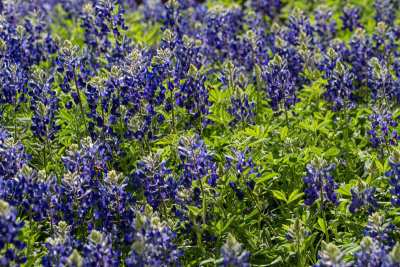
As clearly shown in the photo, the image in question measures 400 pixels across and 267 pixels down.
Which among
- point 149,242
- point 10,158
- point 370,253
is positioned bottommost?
point 370,253

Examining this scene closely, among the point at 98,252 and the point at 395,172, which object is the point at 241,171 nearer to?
the point at 395,172

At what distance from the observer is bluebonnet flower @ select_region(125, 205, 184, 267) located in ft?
11.7

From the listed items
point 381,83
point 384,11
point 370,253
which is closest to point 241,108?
point 381,83

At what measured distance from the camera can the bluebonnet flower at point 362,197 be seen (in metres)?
4.21

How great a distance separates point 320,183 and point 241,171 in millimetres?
641

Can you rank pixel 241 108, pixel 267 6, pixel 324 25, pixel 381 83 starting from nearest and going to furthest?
pixel 241 108 < pixel 381 83 < pixel 324 25 < pixel 267 6

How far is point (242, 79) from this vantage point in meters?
5.70

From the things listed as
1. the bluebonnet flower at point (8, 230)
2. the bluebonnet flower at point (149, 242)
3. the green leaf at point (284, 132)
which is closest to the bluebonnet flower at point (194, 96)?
the green leaf at point (284, 132)

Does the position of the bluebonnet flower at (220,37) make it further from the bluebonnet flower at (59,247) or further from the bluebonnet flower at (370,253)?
the bluebonnet flower at (370,253)

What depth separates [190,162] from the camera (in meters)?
4.22

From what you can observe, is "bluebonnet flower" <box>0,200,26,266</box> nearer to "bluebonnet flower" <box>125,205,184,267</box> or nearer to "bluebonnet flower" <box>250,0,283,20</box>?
"bluebonnet flower" <box>125,205,184,267</box>

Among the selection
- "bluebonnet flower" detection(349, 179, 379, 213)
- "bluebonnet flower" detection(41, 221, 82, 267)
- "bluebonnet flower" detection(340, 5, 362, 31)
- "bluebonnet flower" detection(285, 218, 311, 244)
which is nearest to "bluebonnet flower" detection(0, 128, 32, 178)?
"bluebonnet flower" detection(41, 221, 82, 267)

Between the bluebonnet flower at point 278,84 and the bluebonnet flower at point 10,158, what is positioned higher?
the bluebonnet flower at point 10,158

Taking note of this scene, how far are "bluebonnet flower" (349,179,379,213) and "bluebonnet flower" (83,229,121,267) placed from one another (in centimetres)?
195
